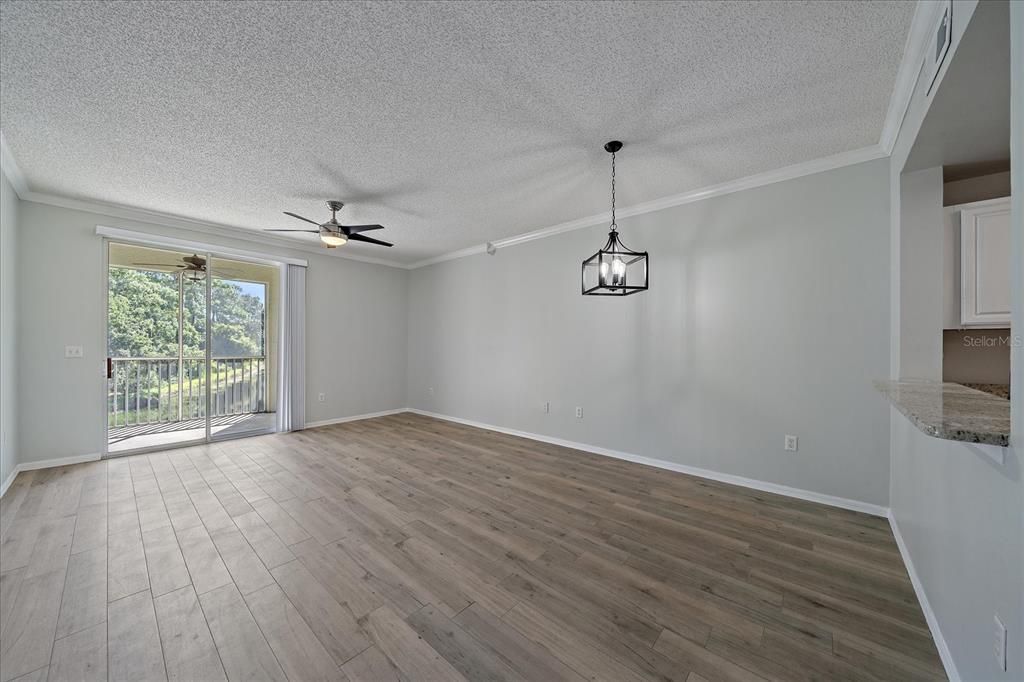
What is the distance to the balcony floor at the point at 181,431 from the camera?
450 cm

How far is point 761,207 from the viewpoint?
316 cm

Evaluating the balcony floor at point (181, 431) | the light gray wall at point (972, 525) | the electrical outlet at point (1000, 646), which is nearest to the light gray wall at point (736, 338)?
the light gray wall at point (972, 525)

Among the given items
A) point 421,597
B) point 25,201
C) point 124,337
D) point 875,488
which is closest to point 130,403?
point 124,337

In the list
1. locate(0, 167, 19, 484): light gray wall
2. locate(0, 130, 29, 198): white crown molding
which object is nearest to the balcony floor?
locate(0, 167, 19, 484): light gray wall

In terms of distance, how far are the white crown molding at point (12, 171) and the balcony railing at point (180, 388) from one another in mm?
2178

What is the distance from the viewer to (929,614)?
1.64 metres

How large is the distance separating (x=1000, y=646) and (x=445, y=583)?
78.8 inches

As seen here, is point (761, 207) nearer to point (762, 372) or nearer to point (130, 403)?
point (762, 372)

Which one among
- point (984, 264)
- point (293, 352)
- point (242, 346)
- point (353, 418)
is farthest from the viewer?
point (353, 418)

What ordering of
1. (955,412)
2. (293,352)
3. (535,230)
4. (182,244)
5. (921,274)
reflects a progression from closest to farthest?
1. (955,412)
2. (921,274)
3. (182,244)
4. (535,230)
5. (293,352)

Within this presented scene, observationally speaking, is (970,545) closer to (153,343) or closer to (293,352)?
(293,352)

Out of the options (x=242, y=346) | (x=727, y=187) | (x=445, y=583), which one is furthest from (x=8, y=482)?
(x=727, y=187)

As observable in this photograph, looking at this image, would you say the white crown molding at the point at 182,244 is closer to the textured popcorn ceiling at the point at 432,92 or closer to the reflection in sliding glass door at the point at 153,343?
the reflection in sliding glass door at the point at 153,343

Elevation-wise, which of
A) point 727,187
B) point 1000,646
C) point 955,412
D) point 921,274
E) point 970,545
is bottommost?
point 1000,646
